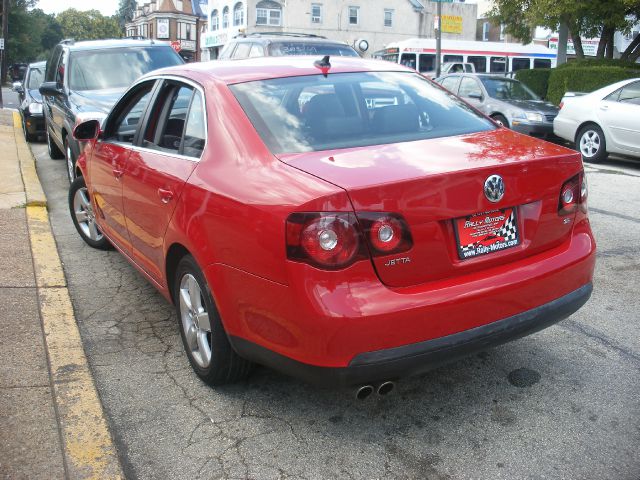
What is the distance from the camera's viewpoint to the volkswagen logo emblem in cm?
295

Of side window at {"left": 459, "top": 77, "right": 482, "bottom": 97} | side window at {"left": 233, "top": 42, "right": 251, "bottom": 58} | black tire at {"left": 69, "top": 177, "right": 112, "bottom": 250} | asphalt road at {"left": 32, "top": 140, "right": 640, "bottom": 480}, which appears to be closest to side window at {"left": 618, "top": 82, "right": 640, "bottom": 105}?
side window at {"left": 459, "top": 77, "right": 482, "bottom": 97}

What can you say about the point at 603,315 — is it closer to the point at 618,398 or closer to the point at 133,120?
the point at 618,398

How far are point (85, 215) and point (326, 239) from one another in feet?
13.5

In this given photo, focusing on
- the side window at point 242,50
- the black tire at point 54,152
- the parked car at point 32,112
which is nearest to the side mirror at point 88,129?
the black tire at point 54,152

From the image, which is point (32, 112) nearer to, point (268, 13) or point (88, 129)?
point (88, 129)

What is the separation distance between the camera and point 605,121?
11141 millimetres

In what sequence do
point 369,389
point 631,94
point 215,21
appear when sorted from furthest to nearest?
point 215,21
point 631,94
point 369,389

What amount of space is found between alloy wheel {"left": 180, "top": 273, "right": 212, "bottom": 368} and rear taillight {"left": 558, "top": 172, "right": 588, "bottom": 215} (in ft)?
5.80

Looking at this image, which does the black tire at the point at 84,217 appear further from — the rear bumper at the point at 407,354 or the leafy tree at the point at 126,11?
the leafy tree at the point at 126,11

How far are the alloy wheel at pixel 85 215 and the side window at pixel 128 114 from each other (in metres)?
1.09

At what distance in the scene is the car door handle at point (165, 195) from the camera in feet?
11.9

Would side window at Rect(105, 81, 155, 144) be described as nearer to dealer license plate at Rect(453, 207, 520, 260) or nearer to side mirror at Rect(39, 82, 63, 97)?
dealer license plate at Rect(453, 207, 520, 260)

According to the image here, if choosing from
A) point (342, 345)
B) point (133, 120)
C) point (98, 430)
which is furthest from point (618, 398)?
point (133, 120)

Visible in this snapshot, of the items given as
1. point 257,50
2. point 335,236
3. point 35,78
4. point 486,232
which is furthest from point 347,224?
point 35,78
